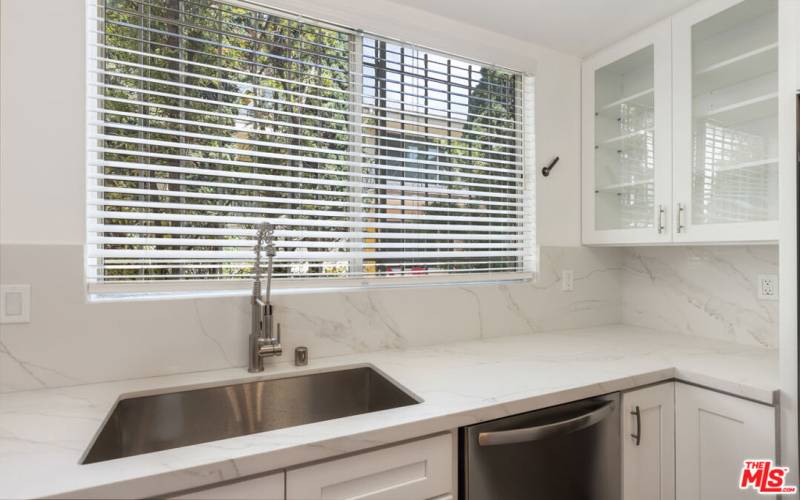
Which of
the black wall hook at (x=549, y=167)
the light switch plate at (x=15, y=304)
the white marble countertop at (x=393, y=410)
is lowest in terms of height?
the white marble countertop at (x=393, y=410)

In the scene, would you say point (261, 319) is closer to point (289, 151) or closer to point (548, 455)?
point (289, 151)

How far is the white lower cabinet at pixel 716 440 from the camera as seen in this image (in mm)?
1215

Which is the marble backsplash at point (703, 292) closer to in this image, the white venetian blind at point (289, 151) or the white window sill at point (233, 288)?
the white venetian blind at point (289, 151)

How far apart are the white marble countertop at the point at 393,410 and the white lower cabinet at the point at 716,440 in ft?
0.16

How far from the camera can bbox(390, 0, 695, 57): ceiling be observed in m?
1.71

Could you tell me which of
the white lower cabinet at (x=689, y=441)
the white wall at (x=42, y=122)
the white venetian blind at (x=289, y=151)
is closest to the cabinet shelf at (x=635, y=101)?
the white venetian blind at (x=289, y=151)

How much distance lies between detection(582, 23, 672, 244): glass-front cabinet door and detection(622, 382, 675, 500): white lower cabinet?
0.71 meters

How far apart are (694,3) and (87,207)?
232 centimetres

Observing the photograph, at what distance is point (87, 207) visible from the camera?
1286 millimetres

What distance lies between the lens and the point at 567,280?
2.13 meters

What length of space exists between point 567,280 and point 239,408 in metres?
1.62

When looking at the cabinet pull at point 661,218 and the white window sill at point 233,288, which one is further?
the cabinet pull at point 661,218

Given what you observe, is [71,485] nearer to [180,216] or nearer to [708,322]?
[180,216]

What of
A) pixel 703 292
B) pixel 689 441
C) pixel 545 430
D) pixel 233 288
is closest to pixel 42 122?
pixel 233 288
